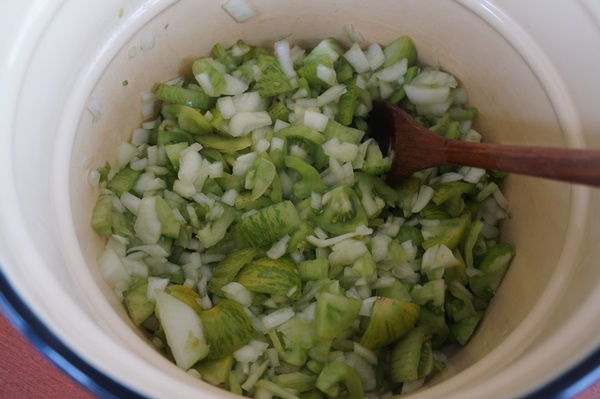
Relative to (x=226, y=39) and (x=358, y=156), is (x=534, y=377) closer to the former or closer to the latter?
(x=358, y=156)

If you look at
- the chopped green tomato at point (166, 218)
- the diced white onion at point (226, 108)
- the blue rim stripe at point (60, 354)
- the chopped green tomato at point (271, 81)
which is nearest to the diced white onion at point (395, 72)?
the chopped green tomato at point (271, 81)

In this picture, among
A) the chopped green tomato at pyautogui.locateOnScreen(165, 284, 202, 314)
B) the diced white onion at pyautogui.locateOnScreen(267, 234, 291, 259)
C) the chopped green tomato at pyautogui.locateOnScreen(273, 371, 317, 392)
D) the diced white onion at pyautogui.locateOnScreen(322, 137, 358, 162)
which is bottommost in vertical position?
the chopped green tomato at pyautogui.locateOnScreen(273, 371, 317, 392)

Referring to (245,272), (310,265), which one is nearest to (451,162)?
(310,265)

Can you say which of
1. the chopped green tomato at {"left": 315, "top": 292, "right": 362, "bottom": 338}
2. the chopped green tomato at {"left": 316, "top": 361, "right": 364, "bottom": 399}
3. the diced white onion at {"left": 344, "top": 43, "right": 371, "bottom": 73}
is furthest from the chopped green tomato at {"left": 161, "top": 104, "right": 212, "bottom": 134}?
the chopped green tomato at {"left": 316, "top": 361, "right": 364, "bottom": 399}

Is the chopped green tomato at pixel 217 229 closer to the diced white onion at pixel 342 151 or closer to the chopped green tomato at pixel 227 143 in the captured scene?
the chopped green tomato at pixel 227 143

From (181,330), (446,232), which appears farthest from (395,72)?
(181,330)

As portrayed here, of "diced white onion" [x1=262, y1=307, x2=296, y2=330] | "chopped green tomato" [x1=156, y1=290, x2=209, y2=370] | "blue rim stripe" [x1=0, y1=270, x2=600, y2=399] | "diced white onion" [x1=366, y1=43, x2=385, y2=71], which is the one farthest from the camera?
Answer: "diced white onion" [x1=366, y1=43, x2=385, y2=71]

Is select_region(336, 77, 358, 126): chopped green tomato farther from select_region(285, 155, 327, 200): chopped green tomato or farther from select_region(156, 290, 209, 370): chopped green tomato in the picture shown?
select_region(156, 290, 209, 370): chopped green tomato
